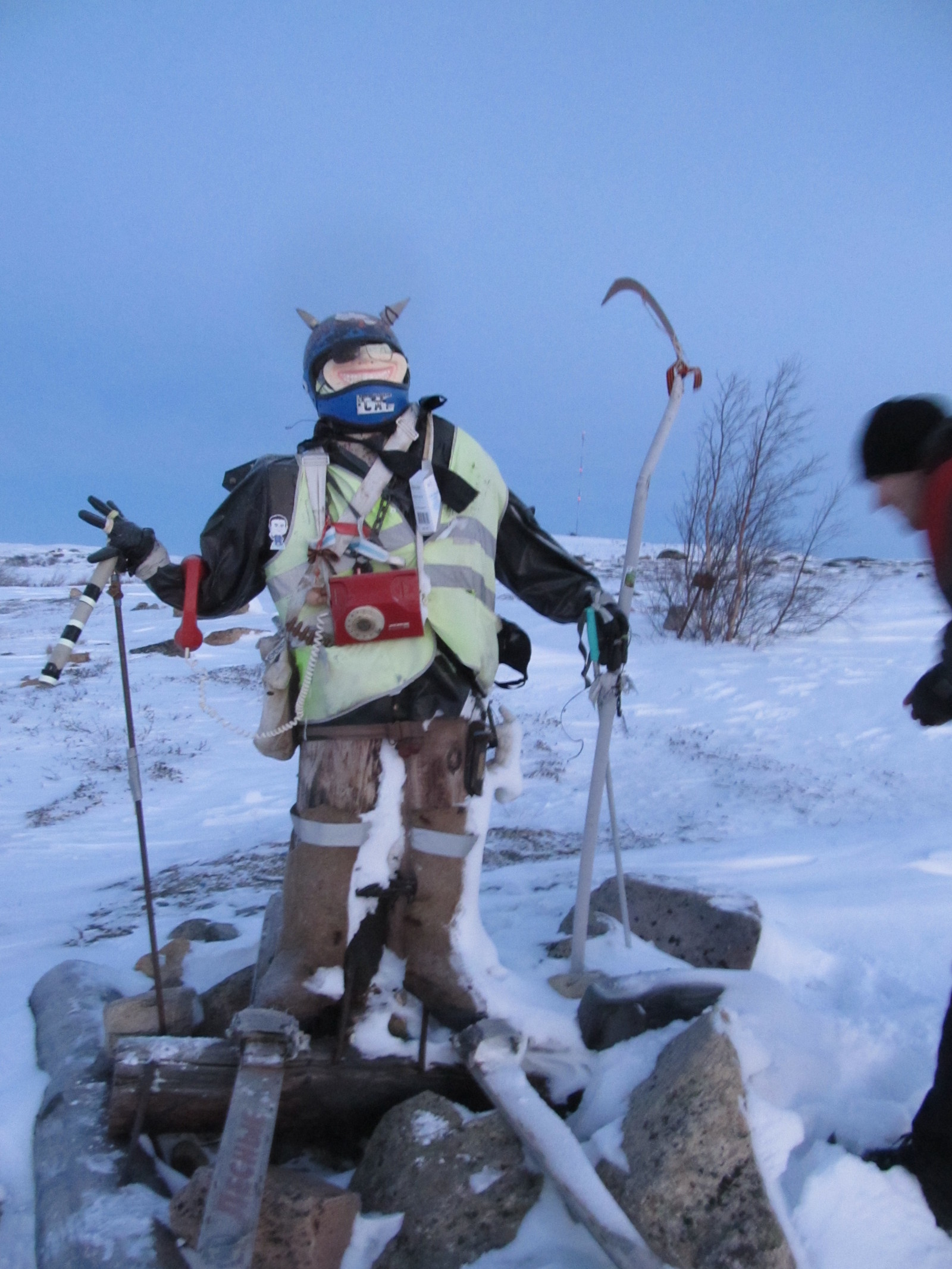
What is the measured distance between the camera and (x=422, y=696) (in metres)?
2.75

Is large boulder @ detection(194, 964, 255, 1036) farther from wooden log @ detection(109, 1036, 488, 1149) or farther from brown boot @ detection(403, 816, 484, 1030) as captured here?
brown boot @ detection(403, 816, 484, 1030)

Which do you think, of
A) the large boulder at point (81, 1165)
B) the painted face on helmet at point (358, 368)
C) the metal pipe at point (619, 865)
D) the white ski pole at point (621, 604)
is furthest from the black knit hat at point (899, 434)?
the large boulder at point (81, 1165)

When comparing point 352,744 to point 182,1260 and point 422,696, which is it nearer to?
point 422,696

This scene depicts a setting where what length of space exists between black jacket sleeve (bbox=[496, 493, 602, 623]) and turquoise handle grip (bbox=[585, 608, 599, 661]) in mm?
139

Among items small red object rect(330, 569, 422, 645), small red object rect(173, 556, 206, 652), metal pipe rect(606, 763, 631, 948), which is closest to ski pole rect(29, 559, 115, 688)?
small red object rect(173, 556, 206, 652)

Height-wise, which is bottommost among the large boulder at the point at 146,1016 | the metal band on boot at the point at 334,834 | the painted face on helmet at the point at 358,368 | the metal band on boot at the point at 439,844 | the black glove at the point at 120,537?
the large boulder at the point at 146,1016

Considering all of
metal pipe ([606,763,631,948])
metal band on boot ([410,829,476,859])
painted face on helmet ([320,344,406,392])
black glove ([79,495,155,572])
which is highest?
painted face on helmet ([320,344,406,392])

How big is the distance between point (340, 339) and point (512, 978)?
212 cm

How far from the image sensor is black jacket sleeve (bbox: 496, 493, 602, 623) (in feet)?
10.3

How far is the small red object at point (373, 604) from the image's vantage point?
2.60 metres

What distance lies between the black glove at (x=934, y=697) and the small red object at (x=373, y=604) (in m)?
1.34

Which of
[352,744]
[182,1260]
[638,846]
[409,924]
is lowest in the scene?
[638,846]

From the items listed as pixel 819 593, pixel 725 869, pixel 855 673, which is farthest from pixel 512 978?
pixel 819 593

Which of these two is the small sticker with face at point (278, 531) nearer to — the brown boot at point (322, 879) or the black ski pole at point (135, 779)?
the black ski pole at point (135, 779)
